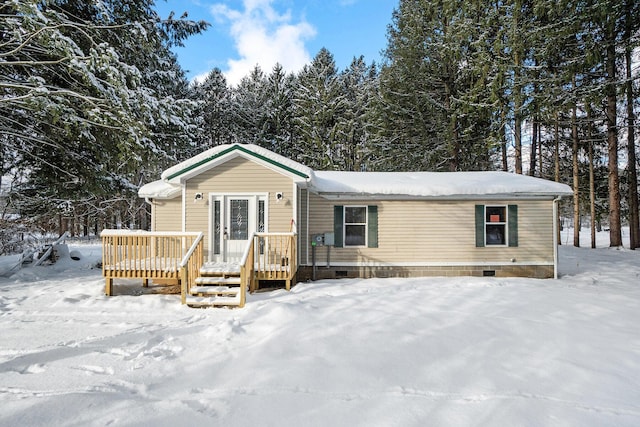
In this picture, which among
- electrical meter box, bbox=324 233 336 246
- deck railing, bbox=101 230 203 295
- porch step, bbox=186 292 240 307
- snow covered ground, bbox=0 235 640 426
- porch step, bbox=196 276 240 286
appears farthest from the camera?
electrical meter box, bbox=324 233 336 246

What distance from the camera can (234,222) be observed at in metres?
8.40

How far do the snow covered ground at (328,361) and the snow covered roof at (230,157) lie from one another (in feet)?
10.2

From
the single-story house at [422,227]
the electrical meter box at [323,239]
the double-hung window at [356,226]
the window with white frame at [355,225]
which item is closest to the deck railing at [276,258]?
the single-story house at [422,227]

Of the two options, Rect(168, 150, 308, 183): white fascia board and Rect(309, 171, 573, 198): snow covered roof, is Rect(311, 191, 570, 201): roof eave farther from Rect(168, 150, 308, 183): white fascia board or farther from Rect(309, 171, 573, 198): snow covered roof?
Rect(168, 150, 308, 183): white fascia board

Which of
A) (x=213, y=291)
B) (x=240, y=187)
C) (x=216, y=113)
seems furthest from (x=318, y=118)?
(x=213, y=291)

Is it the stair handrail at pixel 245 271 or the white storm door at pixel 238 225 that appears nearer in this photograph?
the stair handrail at pixel 245 271

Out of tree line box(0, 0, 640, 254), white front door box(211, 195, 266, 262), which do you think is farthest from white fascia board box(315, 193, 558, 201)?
tree line box(0, 0, 640, 254)

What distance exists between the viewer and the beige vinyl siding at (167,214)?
31.4 ft

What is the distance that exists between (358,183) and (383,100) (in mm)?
Answer: 8696

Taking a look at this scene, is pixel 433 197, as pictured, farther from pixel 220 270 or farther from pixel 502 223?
pixel 220 270

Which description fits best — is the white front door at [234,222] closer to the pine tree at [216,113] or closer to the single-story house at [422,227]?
the single-story house at [422,227]

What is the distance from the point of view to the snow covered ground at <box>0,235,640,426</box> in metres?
2.70

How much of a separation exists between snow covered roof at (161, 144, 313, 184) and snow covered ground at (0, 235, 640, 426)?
3114 mm

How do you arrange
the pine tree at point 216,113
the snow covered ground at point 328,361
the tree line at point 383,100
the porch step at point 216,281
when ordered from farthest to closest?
the pine tree at point 216,113, the tree line at point 383,100, the porch step at point 216,281, the snow covered ground at point 328,361
